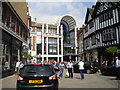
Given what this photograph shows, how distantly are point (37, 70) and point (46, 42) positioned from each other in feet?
147

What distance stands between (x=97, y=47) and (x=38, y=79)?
19573 mm

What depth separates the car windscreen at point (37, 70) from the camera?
5691 mm

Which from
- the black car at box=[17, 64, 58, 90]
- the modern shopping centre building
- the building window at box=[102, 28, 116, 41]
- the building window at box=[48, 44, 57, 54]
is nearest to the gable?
the building window at box=[102, 28, 116, 41]

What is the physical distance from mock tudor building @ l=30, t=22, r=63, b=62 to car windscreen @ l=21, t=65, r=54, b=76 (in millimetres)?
42874

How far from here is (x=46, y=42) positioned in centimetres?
5025

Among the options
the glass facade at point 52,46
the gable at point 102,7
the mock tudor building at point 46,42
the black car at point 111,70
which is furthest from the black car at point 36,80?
the glass facade at point 52,46

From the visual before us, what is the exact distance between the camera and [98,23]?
24391 mm

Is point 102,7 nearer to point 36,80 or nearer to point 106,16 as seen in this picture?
point 106,16

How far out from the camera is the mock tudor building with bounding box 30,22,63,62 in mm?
49188

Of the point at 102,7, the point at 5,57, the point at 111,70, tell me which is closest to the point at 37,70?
the point at 111,70

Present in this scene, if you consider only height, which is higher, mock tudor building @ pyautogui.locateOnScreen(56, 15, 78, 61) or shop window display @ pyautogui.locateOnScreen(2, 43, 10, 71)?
mock tudor building @ pyautogui.locateOnScreen(56, 15, 78, 61)

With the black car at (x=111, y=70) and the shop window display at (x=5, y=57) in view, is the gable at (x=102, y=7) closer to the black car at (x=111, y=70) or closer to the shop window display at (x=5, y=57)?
the black car at (x=111, y=70)

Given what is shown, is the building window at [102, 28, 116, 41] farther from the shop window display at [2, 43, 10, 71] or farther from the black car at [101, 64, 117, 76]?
the shop window display at [2, 43, 10, 71]

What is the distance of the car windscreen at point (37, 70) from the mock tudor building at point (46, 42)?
42874mm
